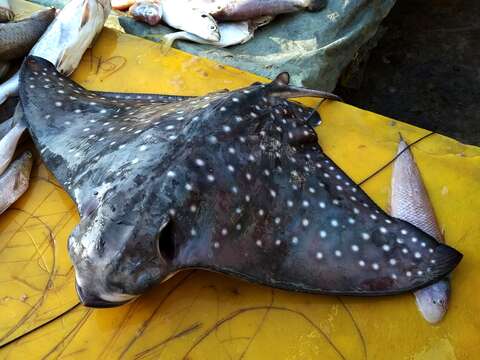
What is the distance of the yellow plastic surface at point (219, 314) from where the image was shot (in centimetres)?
175

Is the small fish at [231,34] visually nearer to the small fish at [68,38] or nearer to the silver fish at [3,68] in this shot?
the small fish at [68,38]

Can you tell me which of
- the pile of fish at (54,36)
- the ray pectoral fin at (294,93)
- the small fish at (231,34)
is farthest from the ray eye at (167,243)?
the small fish at (231,34)

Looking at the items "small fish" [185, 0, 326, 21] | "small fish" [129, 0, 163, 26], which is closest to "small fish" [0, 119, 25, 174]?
"small fish" [129, 0, 163, 26]

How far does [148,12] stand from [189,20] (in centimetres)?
30

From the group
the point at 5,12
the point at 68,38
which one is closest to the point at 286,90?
the point at 68,38

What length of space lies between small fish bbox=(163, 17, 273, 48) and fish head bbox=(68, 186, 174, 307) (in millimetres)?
1874

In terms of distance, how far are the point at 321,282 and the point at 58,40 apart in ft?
6.66

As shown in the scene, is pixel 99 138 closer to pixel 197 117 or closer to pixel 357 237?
pixel 197 117

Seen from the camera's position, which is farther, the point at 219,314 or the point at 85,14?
the point at 85,14

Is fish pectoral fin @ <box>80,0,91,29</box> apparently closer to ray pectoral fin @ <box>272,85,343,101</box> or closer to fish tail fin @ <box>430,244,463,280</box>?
ray pectoral fin @ <box>272,85,343,101</box>

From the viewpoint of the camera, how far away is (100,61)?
2.90m

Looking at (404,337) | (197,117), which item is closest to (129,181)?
(197,117)

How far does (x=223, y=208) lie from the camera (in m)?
1.69

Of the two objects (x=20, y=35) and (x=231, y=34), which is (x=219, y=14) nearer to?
(x=231, y=34)
